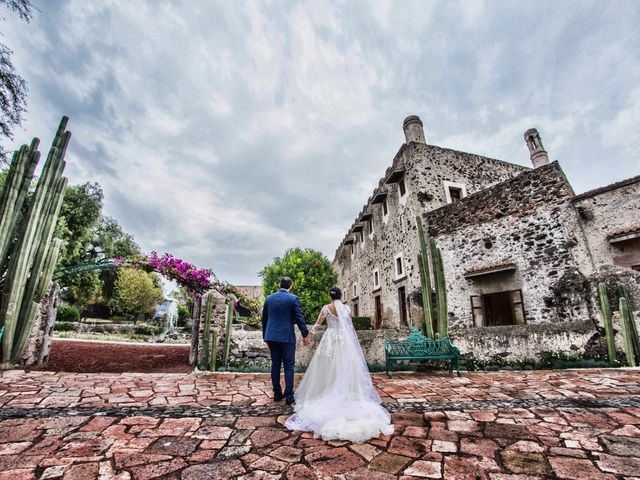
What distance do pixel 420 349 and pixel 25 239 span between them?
26.4 ft

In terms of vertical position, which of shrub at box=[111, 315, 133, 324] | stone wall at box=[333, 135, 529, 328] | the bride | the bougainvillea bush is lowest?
the bride

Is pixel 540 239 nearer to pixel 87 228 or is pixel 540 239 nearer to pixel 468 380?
pixel 468 380

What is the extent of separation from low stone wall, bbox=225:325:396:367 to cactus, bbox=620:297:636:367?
482 cm

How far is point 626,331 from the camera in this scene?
6340 millimetres

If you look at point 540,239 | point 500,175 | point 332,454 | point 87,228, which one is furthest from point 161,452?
point 87,228

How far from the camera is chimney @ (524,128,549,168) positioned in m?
14.7

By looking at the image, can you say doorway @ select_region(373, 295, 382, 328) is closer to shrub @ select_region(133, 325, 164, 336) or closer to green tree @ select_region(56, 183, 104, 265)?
shrub @ select_region(133, 325, 164, 336)

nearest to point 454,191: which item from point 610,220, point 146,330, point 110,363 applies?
point 610,220

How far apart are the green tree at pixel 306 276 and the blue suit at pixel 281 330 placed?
1460 cm

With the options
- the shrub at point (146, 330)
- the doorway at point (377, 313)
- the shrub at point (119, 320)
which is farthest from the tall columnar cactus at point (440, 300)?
the shrub at point (119, 320)

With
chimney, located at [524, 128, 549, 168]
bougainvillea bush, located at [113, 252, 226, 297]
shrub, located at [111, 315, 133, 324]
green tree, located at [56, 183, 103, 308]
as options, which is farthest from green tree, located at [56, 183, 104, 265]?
chimney, located at [524, 128, 549, 168]

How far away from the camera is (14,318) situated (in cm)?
529

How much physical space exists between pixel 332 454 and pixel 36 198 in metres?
7.10

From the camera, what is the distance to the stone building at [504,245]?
7.18 meters
